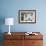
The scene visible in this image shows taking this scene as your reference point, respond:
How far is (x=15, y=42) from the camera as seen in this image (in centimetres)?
397

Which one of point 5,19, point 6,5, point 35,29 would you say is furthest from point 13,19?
point 35,29

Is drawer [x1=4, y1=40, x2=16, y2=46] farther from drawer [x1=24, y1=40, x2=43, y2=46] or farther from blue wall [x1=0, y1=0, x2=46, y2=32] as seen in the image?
blue wall [x1=0, y1=0, x2=46, y2=32]

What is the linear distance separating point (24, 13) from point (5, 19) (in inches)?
28.7

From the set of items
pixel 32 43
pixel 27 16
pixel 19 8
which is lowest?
pixel 32 43

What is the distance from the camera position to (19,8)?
14.7 feet

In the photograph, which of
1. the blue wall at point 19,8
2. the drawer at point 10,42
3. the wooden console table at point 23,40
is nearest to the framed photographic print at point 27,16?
the blue wall at point 19,8

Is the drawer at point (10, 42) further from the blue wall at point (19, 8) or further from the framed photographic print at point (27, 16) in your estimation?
the framed photographic print at point (27, 16)

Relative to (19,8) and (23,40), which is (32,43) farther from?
(19,8)

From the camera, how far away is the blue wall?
4.49 meters

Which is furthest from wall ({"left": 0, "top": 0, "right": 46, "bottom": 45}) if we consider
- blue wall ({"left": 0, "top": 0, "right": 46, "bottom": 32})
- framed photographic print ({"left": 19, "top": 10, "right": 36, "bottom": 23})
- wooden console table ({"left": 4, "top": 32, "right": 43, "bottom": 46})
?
wooden console table ({"left": 4, "top": 32, "right": 43, "bottom": 46})

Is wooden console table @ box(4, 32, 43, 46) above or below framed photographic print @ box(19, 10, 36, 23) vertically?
below

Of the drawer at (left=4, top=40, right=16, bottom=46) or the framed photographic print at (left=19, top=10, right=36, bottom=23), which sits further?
the framed photographic print at (left=19, top=10, right=36, bottom=23)

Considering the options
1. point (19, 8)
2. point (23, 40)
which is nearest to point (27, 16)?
point (19, 8)

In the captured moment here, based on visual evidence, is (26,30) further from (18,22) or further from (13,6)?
(13,6)
